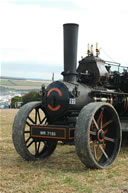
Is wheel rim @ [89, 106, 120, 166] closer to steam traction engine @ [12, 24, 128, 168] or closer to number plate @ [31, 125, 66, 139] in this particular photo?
steam traction engine @ [12, 24, 128, 168]

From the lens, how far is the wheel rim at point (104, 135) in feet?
18.9

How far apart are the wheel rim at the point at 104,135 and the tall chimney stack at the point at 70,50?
100 cm

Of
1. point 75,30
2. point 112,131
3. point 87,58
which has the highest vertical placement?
point 75,30

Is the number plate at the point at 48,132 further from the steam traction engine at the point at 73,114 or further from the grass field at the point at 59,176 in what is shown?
the grass field at the point at 59,176

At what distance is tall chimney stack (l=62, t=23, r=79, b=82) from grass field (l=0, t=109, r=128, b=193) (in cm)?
187

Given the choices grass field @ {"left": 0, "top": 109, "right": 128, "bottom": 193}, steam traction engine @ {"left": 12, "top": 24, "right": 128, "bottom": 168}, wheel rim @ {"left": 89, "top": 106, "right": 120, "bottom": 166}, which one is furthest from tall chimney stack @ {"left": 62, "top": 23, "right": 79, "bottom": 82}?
grass field @ {"left": 0, "top": 109, "right": 128, "bottom": 193}

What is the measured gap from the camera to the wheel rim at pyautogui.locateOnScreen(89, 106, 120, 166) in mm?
5766

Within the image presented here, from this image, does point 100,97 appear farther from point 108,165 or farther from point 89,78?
point 108,165

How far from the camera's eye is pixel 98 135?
5715 mm

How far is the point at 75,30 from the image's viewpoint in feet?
20.3

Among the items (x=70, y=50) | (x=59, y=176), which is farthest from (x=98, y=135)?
(x=70, y=50)

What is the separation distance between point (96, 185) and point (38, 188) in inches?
36.3

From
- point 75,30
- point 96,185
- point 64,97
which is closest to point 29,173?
point 96,185

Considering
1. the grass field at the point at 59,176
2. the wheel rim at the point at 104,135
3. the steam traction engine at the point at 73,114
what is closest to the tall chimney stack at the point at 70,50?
the steam traction engine at the point at 73,114
